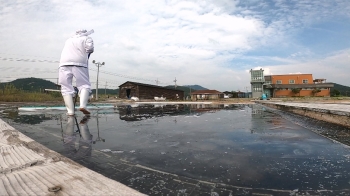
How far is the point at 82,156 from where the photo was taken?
10.3ft

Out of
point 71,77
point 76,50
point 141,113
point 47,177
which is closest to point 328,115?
point 141,113

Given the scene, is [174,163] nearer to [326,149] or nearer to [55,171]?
[55,171]

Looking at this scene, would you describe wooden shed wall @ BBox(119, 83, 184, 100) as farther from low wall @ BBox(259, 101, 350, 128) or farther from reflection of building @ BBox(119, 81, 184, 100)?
low wall @ BBox(259, 101, 350, 128)

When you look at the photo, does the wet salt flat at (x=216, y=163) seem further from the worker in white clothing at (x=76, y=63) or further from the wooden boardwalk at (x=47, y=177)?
the worker in white clothing at (x=76, y=63)

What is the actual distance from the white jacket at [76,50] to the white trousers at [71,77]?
21 centimetres

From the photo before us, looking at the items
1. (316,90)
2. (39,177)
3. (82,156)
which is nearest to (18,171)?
(39,177)

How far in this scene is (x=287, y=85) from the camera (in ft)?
160

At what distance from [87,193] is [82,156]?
4.89 ft

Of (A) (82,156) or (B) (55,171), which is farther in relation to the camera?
(A) (82,156)

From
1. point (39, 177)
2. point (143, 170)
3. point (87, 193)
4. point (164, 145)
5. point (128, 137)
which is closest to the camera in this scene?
point (87, 193)

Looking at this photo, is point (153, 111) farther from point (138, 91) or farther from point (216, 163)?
point (138, 91)

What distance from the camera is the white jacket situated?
25.6 feet

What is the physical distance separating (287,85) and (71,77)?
2010 inches

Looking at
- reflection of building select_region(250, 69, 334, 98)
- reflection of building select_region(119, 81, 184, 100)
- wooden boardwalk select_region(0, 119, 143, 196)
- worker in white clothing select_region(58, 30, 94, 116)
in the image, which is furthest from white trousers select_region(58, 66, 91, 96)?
reflection of building select_region(250, 69, 334, 98)
